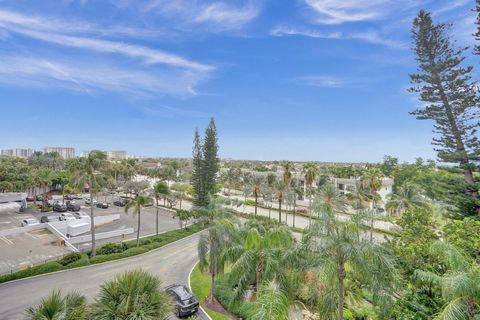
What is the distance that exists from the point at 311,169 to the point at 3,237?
34774 mm

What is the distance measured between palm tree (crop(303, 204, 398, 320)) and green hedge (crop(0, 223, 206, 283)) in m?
8.99

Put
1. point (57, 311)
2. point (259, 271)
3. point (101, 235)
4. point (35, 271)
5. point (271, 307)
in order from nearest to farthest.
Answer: point (271, 307) → point (57, 311) → point (259, 271) → point (35, 271) → point (101, 235)

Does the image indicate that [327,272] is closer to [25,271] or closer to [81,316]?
[81,316]

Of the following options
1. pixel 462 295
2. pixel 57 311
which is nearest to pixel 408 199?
pixel 462 295

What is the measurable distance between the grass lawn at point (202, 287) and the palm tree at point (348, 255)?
774 cm

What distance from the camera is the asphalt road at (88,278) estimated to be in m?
13.6

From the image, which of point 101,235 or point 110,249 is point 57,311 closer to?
point 110,249

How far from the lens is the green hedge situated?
16594 millimetres

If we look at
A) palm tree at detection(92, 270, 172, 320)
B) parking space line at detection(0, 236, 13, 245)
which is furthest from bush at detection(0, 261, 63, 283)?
palm tree at detection(92, 270, 172, 320)

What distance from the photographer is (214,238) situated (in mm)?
13531

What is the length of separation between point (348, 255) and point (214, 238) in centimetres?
848

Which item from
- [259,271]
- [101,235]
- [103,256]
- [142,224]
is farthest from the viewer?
[142,224]

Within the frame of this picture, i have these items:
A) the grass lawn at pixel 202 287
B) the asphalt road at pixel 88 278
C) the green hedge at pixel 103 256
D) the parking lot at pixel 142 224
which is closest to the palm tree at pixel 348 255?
the grass lawn at pixel 202 287

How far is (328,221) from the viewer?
21.9 ft
